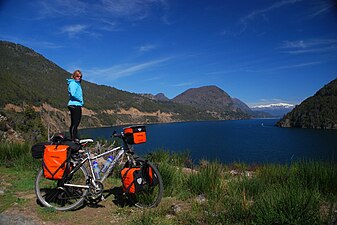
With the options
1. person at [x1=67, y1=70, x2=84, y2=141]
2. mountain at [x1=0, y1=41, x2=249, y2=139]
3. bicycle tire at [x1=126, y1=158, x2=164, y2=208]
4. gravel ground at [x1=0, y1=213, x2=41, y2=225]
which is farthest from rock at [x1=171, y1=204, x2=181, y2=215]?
mountain at [x1=0, y1=41, x2=249, y2=139]

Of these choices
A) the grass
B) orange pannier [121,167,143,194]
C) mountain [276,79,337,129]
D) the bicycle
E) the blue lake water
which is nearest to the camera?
the grass

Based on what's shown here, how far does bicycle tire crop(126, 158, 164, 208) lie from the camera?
4.09 meters

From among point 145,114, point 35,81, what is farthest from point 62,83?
point 145,114

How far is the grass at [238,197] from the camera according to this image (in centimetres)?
311

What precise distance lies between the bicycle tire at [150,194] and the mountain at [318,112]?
10579 centimetres

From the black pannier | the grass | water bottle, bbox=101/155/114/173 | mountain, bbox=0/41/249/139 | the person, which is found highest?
mountain, bbox=0/41/249/139

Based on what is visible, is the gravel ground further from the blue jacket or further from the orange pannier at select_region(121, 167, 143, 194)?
the blue jacket

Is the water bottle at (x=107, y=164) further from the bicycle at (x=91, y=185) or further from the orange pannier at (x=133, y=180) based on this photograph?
the orange pannier at (x=133, y=180)

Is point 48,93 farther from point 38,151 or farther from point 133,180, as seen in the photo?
point 133,180

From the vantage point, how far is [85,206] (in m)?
4.40

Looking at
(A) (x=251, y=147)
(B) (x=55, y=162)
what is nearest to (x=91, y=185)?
(B) (x=55, y=162)

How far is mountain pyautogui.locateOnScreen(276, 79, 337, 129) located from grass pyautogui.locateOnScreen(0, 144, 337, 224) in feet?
342

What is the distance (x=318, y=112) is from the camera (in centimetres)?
10294

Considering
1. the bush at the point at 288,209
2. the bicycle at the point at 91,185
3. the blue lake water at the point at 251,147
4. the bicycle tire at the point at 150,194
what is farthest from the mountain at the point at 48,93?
the bush at the point at 288,209
